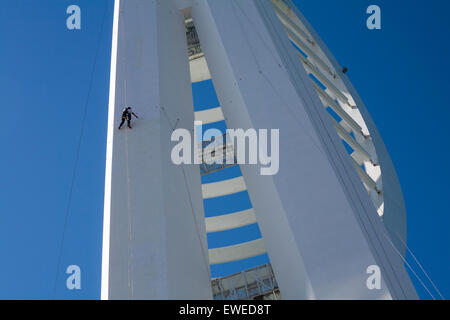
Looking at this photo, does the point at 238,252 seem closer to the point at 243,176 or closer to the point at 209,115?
the point at 209,115


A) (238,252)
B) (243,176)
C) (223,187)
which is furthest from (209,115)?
(243,176)

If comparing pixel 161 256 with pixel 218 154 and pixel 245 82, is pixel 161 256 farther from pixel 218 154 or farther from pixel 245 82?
pixel 218 154

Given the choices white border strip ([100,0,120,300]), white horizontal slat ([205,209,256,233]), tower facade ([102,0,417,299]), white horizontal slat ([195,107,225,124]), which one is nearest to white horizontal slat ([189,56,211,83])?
white horizontal slat ([195,107,225,124])

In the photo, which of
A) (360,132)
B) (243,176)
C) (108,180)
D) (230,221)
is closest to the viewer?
(108,180)

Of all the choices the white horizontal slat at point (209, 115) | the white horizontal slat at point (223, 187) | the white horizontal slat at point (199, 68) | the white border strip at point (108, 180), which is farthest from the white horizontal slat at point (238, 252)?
the white border strip at point (108, 180)
